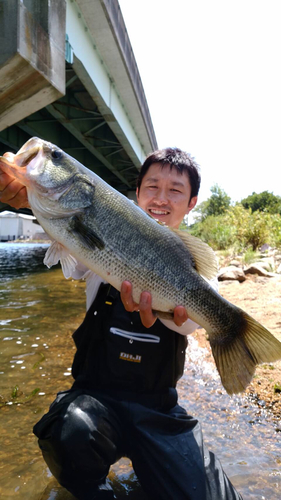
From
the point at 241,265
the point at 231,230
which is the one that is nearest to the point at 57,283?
the point at 241,265

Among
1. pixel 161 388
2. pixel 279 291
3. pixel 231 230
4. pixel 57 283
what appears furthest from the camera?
pixel 231 230

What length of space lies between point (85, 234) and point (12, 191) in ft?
2.34

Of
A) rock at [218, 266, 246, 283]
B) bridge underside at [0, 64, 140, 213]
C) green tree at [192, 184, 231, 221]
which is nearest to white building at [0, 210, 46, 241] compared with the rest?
green tree at [192, 184, 231, 221]

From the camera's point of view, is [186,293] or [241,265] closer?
[186,293]

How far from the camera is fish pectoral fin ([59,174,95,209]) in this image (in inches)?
92.7

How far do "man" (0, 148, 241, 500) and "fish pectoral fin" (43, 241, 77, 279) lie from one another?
1.31ft

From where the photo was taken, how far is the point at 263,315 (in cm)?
643

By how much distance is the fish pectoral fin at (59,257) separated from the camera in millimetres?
2463

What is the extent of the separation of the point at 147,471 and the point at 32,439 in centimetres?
124

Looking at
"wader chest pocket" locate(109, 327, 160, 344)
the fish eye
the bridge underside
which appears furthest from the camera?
the bridge underside

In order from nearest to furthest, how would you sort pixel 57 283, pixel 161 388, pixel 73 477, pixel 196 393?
pixel 73 477 → pixel 161 388 → pixel 196 393 → pixel 57 283

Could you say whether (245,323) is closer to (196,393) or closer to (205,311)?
(205,311)

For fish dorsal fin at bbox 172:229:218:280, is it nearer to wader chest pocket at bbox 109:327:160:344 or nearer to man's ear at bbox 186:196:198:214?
wader chest pocket at bbox 109:327:160:344

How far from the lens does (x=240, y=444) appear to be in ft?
9.62
